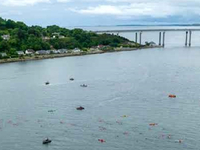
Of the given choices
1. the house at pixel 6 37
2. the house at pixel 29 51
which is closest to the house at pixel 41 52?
the house at pixel 29 51

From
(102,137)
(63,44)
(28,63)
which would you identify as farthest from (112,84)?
(63,44)

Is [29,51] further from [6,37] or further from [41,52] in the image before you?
[6,37]

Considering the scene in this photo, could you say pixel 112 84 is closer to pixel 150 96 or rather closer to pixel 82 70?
pixel 150 96

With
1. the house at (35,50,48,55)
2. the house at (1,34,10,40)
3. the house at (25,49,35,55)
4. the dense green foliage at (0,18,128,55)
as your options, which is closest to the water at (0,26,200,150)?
the house at (25,49,35,55)

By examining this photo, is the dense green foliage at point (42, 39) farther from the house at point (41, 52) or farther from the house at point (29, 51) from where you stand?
the house at point (41, 52)

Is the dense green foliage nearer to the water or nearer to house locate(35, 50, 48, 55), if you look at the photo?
house locate(35, 50, 48, 55)
